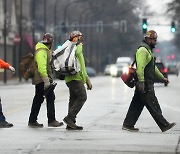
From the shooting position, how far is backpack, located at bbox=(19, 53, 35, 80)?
49.4 ft

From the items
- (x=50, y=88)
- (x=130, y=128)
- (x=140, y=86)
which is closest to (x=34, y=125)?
(x=50, y=88)

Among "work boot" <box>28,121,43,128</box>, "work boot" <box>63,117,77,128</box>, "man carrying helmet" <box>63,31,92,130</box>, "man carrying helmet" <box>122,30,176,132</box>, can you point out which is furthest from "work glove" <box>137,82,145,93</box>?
"work boot" <box>28,121,43,128</box>

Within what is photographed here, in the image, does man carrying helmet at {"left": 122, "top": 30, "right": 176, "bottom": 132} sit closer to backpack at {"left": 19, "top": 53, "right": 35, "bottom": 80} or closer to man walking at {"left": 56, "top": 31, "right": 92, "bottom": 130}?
man walking at {"left": 56, "top": 31, "right": 92, "bottom": 130}

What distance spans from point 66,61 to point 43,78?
0.63 meters

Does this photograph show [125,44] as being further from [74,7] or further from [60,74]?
[60,74]

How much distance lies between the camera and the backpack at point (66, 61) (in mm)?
14211

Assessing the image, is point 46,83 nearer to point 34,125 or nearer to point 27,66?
point 27,66

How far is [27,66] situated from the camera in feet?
49.8

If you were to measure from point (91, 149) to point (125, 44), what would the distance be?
4785 inches

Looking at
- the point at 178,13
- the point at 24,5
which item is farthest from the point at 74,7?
the point at 178,13

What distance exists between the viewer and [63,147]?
37.7 feet

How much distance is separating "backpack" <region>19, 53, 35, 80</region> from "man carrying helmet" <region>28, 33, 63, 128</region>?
0.49 ft

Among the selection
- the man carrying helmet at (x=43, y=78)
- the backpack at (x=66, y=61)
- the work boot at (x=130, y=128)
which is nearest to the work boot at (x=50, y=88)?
the man carrying helmet at (x=43, y=78)

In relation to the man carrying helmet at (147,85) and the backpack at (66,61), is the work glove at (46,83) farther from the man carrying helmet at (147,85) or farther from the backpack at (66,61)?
the man carrying helmet at (147,85)
